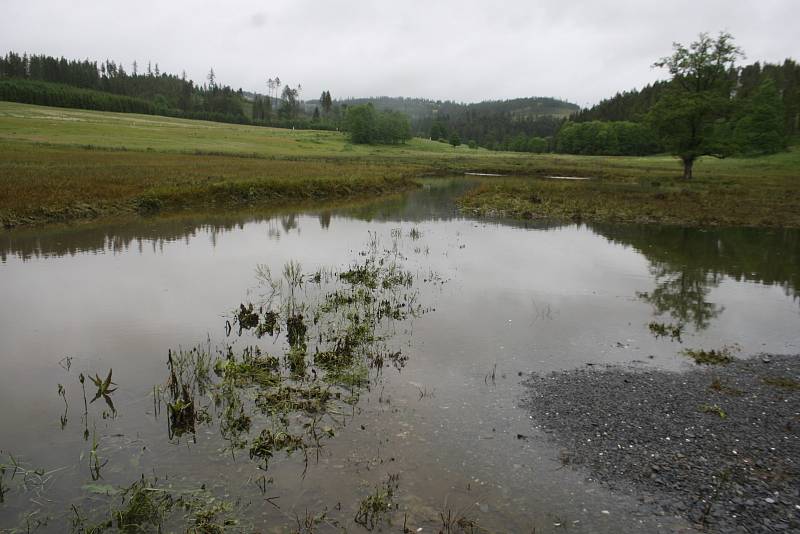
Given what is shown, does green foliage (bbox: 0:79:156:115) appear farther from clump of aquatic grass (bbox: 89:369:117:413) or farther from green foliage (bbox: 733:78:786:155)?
clump of aquatic grass (bbox: 89:369:117:413)

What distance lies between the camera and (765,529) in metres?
5.53

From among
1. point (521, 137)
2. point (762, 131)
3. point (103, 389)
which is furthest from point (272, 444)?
point (521, 137)

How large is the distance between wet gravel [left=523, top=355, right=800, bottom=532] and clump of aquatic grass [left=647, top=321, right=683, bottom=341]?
5.49 feet

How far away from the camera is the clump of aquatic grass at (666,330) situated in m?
11.6

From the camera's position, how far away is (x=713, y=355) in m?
10.4

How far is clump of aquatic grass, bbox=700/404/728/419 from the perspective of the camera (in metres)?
7.89

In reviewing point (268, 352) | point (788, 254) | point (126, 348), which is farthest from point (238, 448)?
point (788, 254)

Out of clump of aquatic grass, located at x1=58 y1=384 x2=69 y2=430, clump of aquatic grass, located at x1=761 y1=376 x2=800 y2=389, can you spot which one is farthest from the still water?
clump of aquatic grass, located at x1=761 y1=376 x2=800 y2=389

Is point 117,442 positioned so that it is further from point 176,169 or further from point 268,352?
point 176,169

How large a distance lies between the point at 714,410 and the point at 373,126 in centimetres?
12936

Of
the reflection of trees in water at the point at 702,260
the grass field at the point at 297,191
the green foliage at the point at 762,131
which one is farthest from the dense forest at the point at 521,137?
the reflection of trees in water at the point at 702,260

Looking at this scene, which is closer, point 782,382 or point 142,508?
point 142,508

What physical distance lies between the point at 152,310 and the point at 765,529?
40.3ft

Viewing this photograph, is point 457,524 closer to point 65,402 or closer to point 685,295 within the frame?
point 65,402
